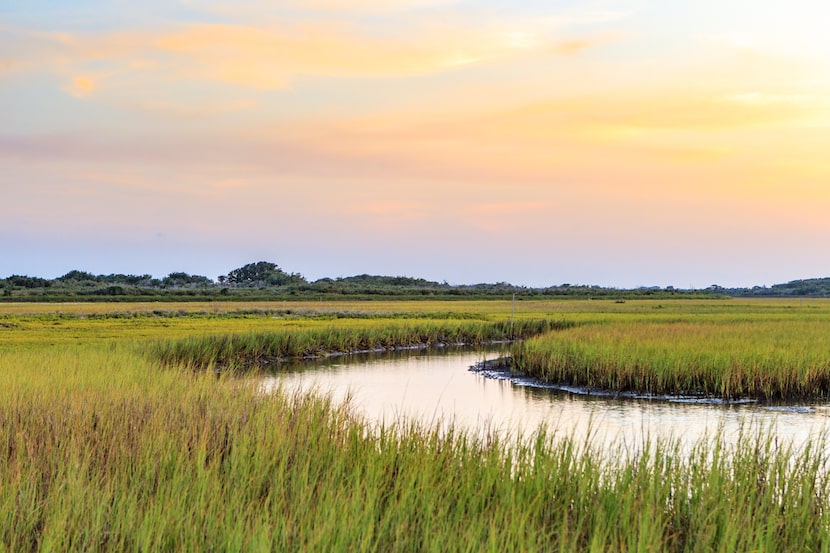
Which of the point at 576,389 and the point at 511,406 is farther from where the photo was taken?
the point at 576,389

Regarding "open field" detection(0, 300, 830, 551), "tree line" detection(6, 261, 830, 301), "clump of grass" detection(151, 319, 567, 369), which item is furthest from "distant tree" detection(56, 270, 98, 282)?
"open field" detection(0, 300, 830, 551)

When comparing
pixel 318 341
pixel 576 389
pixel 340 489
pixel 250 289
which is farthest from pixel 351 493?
pixel 250 289

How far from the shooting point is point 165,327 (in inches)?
1666

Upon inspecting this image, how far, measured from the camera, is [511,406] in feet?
67.6

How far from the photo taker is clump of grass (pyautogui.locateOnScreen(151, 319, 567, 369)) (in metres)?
28.8

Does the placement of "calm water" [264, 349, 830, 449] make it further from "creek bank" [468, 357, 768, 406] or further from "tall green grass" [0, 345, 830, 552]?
"tall green grass" [0, 345, 830, 552]

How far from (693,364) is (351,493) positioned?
17.6m

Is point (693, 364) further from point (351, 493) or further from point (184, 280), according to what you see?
point (184, 280)

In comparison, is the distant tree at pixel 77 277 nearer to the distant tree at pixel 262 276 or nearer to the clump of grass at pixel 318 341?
the distant tree at pixel 262 276

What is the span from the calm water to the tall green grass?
12.0 feet

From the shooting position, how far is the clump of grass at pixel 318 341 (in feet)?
94.5

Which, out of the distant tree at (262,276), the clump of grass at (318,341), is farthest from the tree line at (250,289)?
the clump of grass at (318,341)

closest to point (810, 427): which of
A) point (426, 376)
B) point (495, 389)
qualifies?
point (495, 389)

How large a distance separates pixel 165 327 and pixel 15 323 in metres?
8.29
